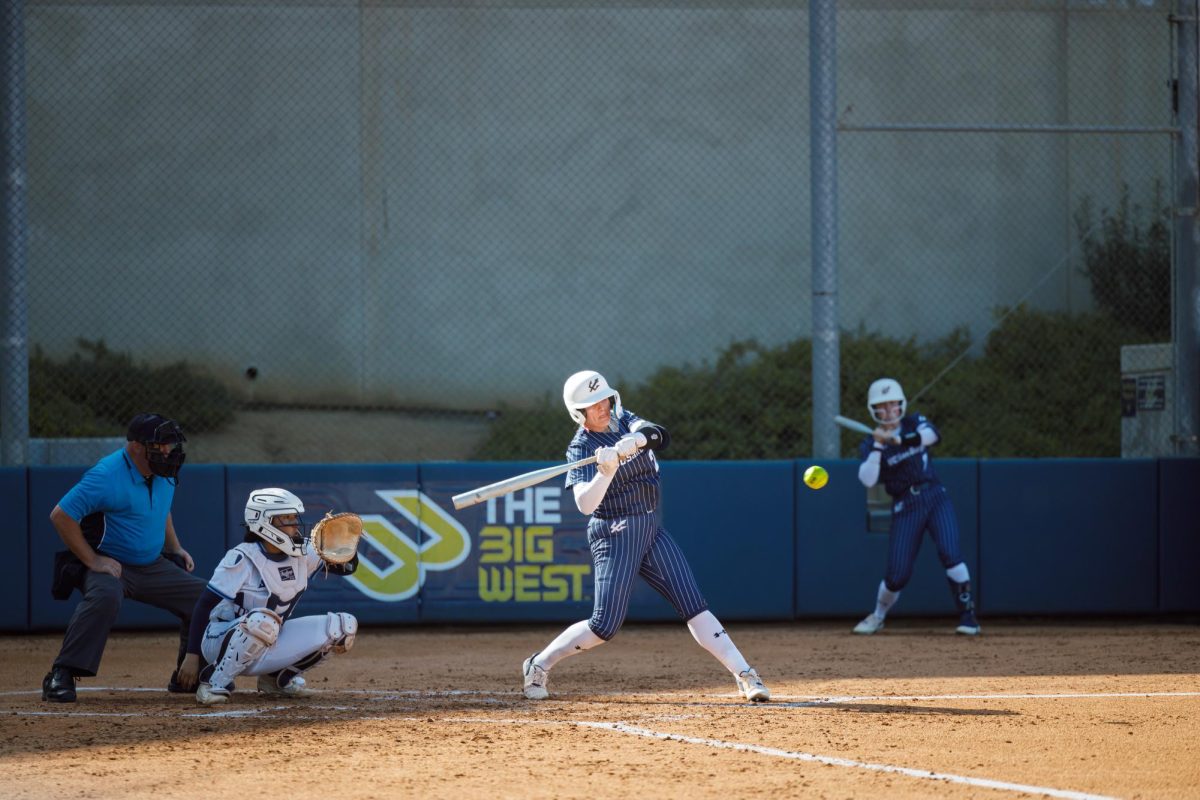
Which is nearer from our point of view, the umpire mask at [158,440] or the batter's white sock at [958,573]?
the umpire mask at [158,440]

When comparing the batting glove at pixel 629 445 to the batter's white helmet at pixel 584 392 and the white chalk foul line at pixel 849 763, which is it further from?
the white chalk foul line at pixel 849 763

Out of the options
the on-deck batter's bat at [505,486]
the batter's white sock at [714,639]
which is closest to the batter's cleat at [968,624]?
the batter's white sock at [714,639]

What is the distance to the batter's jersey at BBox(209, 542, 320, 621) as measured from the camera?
7891mm

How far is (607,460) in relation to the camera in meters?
7.27

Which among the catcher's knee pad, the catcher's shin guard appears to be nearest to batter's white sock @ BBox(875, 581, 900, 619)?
the catcher's knee pad

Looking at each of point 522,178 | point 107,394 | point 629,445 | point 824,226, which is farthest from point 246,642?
point 522,178

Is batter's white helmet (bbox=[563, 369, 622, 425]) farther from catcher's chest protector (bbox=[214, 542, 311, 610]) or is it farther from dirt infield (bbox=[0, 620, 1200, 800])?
catcher's chest protector (bbox=[214, 542, 311, 610])

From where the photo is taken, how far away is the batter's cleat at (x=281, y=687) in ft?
26.6

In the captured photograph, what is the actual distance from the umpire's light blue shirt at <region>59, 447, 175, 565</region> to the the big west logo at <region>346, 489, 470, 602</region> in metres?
3.22

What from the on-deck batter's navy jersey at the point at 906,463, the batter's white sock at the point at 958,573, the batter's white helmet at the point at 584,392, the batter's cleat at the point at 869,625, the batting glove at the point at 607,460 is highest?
the batter's white helmet at the point at 584,392

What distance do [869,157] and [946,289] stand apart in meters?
1.72

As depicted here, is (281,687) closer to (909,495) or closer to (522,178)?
(909,495)

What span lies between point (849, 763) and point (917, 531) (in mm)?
5081

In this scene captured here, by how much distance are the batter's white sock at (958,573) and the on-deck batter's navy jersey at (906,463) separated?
66cm
